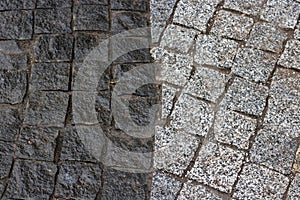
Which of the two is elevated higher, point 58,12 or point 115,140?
point 58,12

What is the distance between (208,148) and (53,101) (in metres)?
1.15

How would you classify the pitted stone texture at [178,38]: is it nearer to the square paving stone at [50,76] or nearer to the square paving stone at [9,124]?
the square paving stone at [50,76]

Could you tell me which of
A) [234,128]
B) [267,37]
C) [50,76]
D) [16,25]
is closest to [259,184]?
[234,128]

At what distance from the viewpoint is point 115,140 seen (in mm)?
3424

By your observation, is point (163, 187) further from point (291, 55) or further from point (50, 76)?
point (291, 55)

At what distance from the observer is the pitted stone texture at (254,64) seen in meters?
3.61

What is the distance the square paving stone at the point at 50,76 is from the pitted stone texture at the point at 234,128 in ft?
3.73

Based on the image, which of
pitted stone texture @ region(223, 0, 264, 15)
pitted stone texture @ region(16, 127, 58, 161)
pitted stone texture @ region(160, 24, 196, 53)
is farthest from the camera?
pitted stone texture @ region(223, 0, 264, 15)

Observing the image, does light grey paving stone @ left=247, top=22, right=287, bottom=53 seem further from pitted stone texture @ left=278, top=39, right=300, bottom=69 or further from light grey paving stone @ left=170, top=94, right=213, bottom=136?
light grey paving stone @ left=170, top=94, right=213, bottom=136

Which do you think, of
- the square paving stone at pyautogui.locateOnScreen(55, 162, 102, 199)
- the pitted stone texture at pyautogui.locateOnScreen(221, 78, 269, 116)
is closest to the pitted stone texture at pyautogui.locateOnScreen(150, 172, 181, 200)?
the square paving stone at pyautogui.locateOnScreen(55, 162, 102, 199)

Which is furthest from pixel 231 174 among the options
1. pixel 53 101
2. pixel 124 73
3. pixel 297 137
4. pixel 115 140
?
pixel 53 101

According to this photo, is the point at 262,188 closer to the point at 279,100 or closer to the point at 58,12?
the point at 279,100

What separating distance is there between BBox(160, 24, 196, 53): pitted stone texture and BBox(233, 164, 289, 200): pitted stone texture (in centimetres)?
102

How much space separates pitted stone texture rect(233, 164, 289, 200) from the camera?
3.26m
